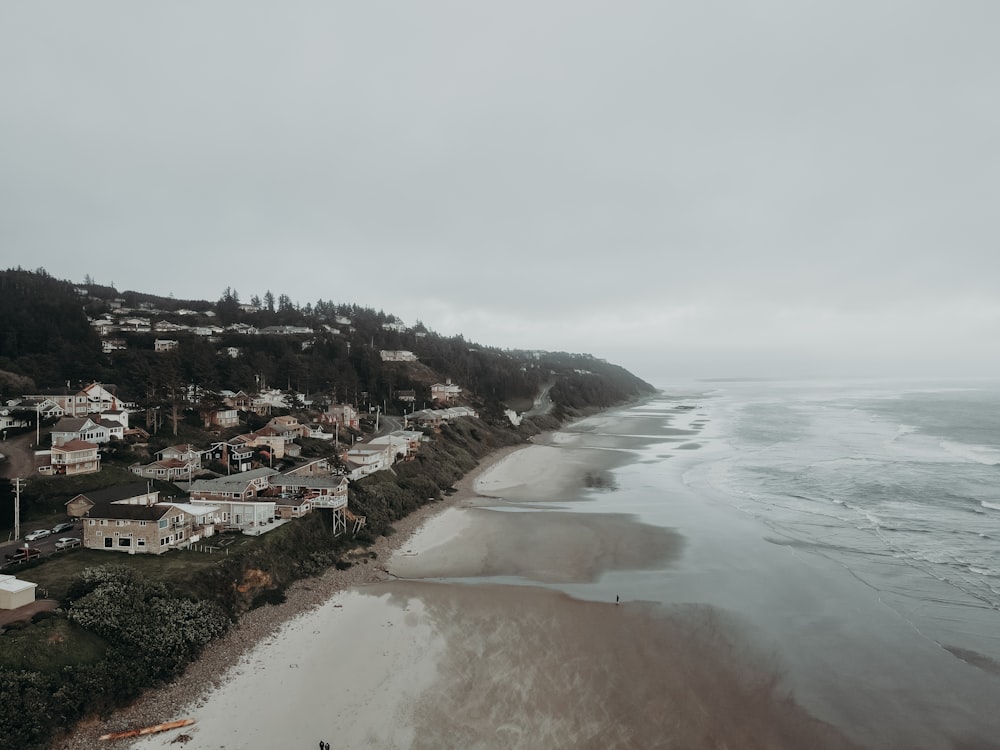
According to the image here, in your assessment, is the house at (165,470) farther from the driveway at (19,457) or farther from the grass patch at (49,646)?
the grass patch at (49,646)

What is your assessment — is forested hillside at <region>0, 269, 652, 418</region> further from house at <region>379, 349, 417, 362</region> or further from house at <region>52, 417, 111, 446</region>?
house at <region>52, 417, 111, 446</region>

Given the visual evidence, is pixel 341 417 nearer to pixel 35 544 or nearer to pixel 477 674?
pixel 35 544

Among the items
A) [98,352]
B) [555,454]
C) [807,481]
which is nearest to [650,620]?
[807,481]

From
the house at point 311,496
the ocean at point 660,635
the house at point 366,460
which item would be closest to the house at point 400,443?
the house at point 366,460

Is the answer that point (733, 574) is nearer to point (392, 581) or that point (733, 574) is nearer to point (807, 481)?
point (392, 581)

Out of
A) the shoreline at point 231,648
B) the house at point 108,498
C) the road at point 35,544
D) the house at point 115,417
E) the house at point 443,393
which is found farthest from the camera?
the house at point 443,393
